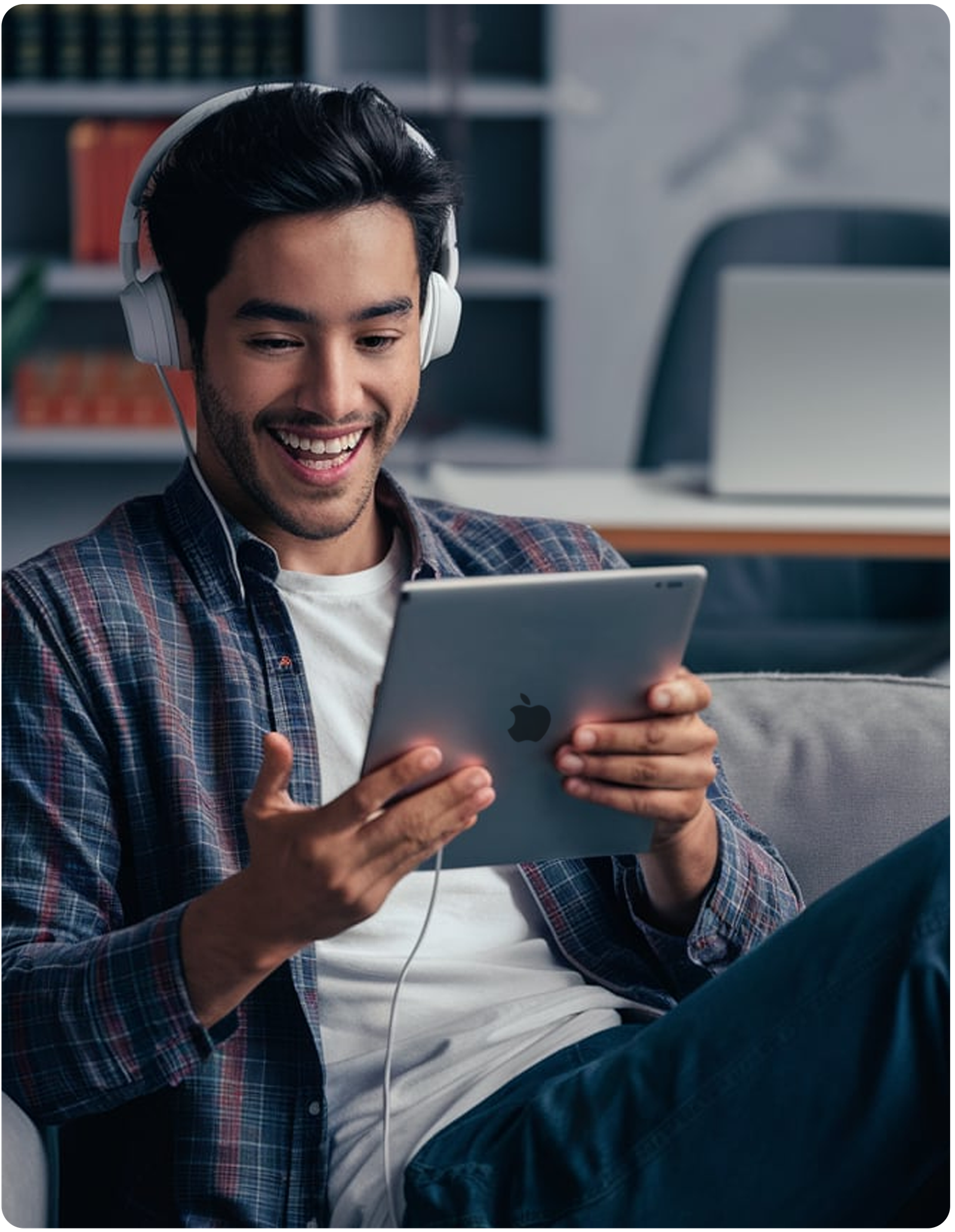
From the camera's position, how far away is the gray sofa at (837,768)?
148 centimetres

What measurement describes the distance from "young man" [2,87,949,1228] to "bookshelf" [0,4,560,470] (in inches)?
105

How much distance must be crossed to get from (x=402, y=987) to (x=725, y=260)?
2.03 meters

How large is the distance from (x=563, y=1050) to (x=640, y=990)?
119mm

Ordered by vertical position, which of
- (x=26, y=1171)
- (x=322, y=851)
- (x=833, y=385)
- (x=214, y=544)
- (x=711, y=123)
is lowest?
(x=26, y=1171)

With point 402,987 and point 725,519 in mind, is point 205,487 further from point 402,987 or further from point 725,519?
point 725,519

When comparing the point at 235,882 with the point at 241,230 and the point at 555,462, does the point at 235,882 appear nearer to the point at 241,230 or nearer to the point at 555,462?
the point at 241,230

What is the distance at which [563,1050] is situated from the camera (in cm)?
121

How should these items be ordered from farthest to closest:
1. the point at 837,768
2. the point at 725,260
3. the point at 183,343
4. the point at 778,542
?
1. the point at 725,260
2. the point at 778,542
3. the point at 837,768
4. the point at 183,343

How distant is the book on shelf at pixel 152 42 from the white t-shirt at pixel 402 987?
2.96m

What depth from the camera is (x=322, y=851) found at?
978 millimetres

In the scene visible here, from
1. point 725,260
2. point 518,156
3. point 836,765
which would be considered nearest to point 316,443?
point 836,765

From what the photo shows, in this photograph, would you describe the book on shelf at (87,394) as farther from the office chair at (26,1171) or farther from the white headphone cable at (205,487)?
the office chair at (26,1171)

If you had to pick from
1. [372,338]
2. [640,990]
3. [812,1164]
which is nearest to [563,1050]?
[640,990]

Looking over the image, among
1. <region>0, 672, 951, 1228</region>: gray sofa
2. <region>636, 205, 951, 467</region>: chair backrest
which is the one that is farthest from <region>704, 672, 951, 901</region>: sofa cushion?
<region>636, 205, 951, 467</region>: chair backrest
